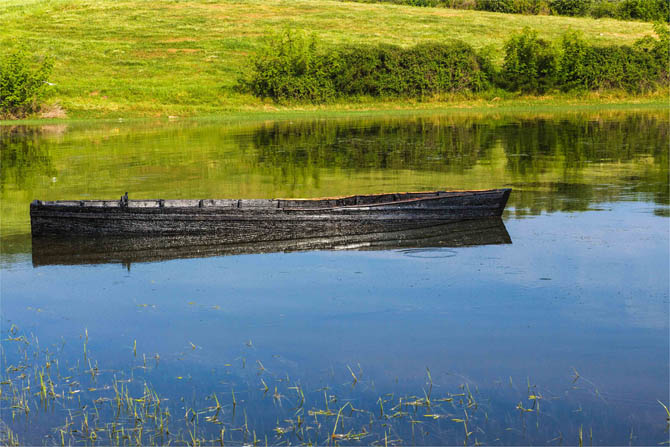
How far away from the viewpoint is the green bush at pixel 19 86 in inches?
2395

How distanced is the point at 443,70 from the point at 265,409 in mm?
66705

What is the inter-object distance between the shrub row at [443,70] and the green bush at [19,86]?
56.7ft

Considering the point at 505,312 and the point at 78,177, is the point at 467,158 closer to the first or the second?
the point at 78,177

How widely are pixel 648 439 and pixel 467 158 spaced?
26.4 m

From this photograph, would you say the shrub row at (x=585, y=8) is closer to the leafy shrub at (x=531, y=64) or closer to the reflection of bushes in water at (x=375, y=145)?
the leafy shrub at (x=531, y=64)

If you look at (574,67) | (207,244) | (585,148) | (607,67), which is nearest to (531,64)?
(574,67)

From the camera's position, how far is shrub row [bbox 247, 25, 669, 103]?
229 ft

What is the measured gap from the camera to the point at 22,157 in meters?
36.9

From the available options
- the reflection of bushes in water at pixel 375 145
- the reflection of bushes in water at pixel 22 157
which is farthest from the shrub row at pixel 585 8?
the reflection of bushes in water at pixel 22 157

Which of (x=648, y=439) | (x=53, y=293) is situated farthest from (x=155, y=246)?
(x=648, y=439)

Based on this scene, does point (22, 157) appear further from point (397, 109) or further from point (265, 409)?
point (397, 109)

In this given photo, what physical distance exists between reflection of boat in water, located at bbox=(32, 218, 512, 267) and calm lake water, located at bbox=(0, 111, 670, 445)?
0.34 meters

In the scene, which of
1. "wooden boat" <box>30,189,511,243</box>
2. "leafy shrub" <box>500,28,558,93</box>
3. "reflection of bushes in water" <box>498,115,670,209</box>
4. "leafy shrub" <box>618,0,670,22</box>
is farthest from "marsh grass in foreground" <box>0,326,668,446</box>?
"leafy shrub" <box>618,0,670,22</box>

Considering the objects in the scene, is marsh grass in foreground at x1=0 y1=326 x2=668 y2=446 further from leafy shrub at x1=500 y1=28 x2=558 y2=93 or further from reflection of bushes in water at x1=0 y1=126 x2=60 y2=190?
leafy shrub at x1=500 y1=28 x2=558 y2=93
